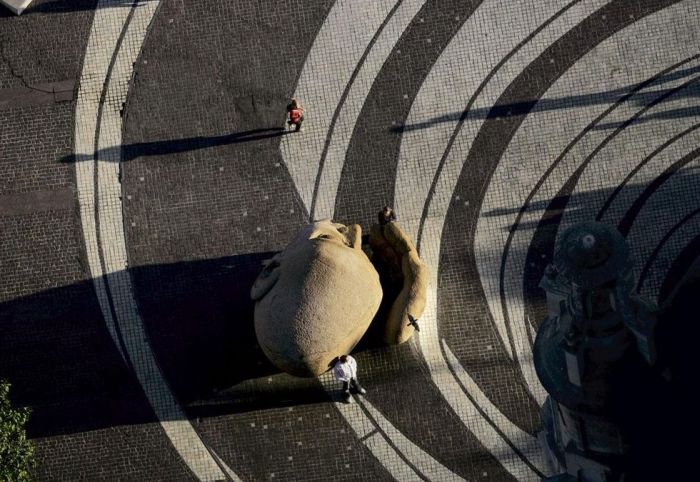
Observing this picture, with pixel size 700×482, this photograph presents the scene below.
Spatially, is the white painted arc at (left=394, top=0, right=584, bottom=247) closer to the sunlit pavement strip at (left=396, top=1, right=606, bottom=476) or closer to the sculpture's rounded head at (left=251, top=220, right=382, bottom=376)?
the sunlit pavement strip at (left=396, top=1, right=606, bottom=476)

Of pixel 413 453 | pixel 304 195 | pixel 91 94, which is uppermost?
pixel 91 94

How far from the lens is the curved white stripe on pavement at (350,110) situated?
2752 centimetres

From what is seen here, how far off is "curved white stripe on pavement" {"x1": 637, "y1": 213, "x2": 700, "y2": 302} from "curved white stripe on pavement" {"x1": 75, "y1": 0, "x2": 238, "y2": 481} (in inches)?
482

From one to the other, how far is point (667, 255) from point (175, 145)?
527 inches

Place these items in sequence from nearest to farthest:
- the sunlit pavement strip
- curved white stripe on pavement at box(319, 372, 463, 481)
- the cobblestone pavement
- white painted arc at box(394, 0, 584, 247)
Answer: curved white stripe on pavement at box(319, 372, 463, 481) → the cobblestone pavement → the sunlit pavement strip → white painted arc at box(394, 0, 584, 247)

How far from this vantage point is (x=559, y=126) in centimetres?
2716

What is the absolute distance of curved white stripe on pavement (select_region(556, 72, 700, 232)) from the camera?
2692cm

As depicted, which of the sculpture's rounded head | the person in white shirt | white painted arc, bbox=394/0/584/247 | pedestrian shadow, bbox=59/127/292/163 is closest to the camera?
the sculpture's rounded head

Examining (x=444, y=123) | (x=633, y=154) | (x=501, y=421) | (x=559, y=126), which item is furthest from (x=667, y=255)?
(x=444, y=123)

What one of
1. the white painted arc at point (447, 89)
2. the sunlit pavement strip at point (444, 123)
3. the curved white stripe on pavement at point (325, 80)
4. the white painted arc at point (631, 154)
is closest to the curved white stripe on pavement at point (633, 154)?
the white painted arc at point (631, 154)

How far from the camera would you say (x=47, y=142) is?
2797 centimetres

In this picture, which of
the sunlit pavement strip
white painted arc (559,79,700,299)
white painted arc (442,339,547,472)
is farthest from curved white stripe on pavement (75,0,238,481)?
white painted arc (559,79,700,299)

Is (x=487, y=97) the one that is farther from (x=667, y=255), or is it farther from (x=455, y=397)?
(x=455, y=397)

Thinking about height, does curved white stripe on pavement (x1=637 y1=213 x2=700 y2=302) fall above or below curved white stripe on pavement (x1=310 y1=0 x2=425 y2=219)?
below
